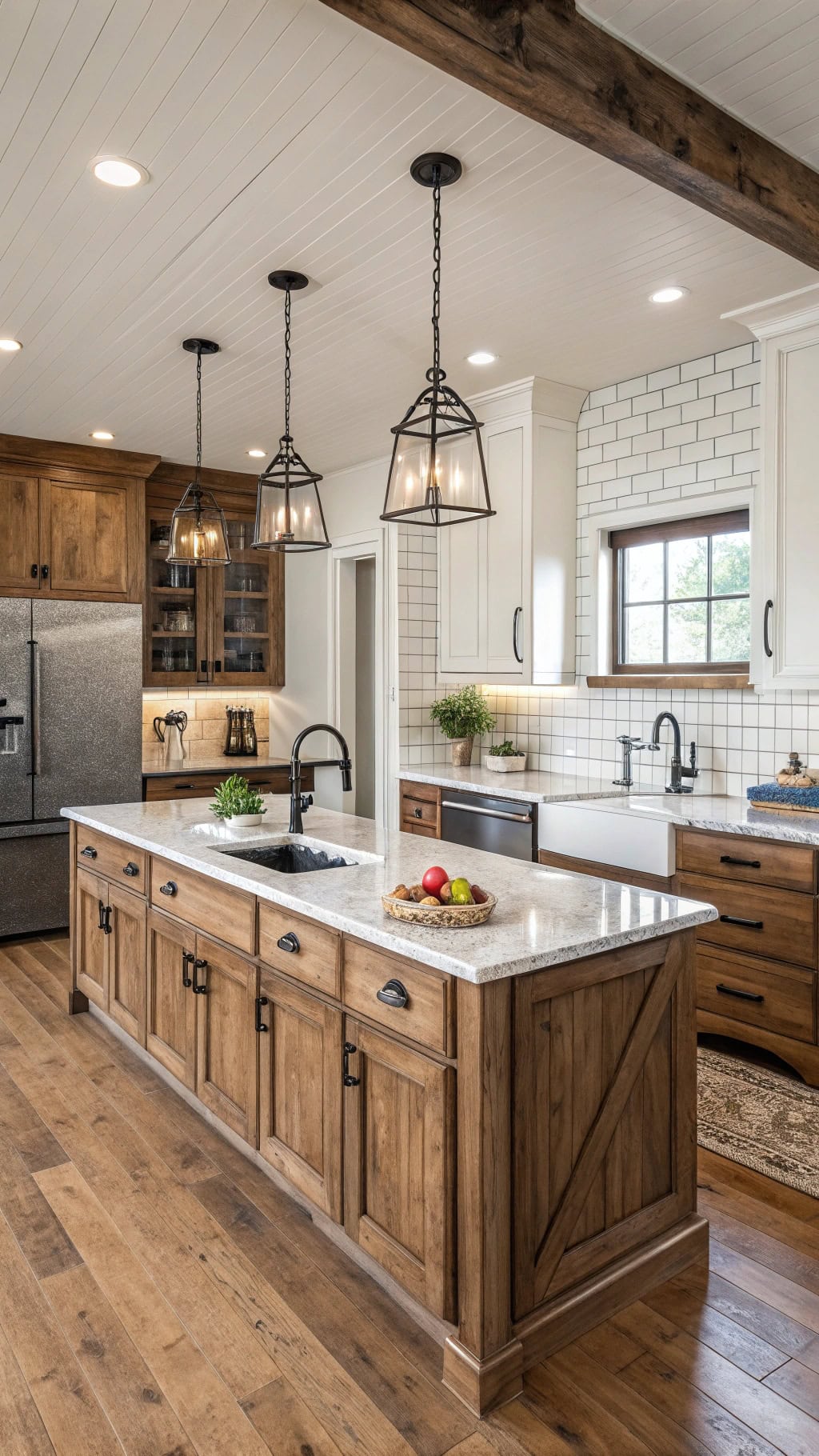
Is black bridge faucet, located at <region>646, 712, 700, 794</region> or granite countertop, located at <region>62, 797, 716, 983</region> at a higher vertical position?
black bridge faucet, located at <region>646, 712, 700, 794</region>

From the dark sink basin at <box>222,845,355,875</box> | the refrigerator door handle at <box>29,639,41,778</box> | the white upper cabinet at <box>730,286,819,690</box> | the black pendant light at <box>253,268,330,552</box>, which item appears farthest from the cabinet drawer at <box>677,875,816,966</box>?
the refrigerator door handle at <box>29,639,41,778</box>

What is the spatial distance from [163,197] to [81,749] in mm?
3347

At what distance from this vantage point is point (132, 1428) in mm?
1717

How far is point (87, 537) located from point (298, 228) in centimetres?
305

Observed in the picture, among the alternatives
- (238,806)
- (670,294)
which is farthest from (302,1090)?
(670,294)

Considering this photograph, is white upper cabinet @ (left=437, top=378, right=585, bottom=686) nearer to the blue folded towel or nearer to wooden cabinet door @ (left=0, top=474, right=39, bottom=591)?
the blue folded towel

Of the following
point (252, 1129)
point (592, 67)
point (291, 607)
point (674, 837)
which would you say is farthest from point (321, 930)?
point (291, 607)

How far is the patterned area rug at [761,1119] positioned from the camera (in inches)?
104

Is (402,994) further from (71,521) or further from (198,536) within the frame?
(71,521)

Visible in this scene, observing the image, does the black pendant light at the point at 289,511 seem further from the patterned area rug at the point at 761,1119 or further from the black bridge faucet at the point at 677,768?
the patterned area rug at the point at 761,1119

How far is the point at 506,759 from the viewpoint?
15.7 ft

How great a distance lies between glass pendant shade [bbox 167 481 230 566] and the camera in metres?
3.49

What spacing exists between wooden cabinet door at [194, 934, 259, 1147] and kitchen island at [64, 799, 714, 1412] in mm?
10

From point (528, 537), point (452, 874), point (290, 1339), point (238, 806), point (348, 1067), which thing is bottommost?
point (290, 1339)
